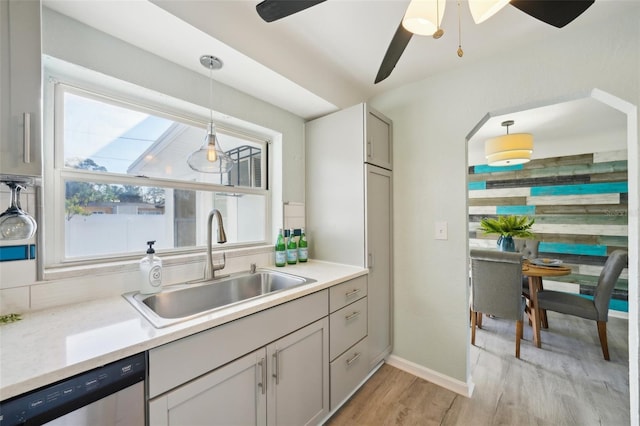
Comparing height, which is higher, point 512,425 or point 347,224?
point 347,224

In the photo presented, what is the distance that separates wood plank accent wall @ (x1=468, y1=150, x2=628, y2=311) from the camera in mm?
3203

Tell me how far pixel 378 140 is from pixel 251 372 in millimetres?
1721

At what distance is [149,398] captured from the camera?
0.81 m

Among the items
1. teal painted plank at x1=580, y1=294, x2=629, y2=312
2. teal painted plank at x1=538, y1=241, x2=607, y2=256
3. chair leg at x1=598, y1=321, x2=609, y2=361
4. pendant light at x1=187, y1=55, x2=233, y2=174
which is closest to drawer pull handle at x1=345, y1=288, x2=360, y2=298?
pendant light at x1=187, y1=55, x2=233, y2=174

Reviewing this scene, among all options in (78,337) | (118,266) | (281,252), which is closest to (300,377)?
(281,252)

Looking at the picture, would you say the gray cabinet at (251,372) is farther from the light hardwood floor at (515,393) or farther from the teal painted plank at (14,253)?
the teal painted plank at (14,253)

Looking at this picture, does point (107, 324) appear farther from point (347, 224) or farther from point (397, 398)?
point (397, 398)

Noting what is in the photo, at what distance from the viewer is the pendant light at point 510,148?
269 cm

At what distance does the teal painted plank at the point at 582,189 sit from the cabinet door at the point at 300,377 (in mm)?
4123

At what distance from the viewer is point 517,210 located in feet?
12.9

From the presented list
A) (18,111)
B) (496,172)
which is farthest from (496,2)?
(496,172)

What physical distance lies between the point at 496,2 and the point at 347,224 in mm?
1391

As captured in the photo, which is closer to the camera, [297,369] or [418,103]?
[297,369]

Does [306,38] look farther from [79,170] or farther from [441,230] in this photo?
[441,230]
